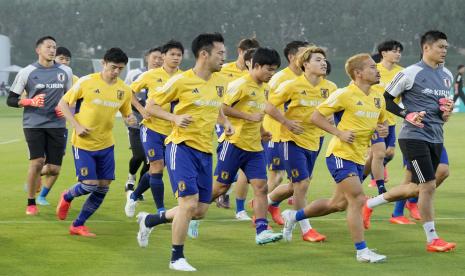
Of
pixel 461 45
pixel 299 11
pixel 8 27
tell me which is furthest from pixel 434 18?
pixel 8 27

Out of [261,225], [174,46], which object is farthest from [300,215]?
[174,46]

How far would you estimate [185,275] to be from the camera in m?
9.31

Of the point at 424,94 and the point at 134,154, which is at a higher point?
the point at 424,94

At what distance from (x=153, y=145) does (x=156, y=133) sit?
17 centimetres

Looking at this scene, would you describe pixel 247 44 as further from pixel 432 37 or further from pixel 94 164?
pixel 432 37

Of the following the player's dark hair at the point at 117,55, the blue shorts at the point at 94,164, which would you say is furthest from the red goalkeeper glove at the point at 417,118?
the blue shorts at the point at 94,164

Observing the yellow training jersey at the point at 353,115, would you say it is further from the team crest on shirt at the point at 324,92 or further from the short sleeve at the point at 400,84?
the team crest on shirt at the point at 324,92

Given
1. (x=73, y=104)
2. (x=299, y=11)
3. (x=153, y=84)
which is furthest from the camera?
(x=299, y=11)

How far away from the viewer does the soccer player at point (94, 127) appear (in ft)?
38.9

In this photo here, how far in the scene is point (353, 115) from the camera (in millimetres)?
10312

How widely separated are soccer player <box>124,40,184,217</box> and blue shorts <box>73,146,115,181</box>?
904 millimetres

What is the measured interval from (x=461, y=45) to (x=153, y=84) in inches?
2584

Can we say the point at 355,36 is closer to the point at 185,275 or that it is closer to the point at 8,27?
the point at 8,27

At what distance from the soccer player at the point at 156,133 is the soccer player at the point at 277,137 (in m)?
1.29
